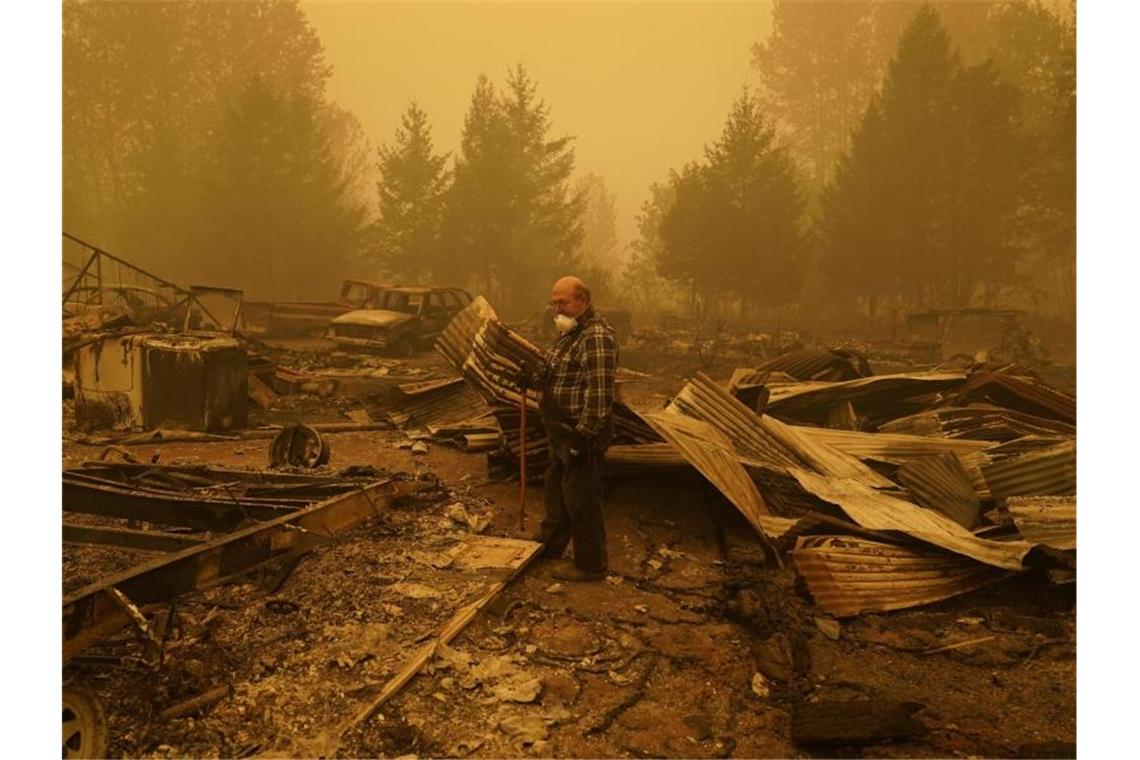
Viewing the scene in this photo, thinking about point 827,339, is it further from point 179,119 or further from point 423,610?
point 179,119

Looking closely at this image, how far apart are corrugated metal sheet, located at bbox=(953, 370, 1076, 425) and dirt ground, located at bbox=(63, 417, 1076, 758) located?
11.7 feet

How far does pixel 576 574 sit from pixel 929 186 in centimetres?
2225

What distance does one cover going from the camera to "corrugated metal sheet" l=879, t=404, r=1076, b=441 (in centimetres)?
663

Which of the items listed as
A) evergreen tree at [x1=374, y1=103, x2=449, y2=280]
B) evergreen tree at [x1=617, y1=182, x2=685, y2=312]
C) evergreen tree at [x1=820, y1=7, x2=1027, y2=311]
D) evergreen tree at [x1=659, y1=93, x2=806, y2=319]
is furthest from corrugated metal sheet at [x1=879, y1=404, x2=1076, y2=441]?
evergreen tree at [x1=617, y1=182, x2=685, y2=312]

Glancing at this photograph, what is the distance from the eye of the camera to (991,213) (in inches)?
797

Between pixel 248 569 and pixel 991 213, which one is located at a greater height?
pixel 991 213

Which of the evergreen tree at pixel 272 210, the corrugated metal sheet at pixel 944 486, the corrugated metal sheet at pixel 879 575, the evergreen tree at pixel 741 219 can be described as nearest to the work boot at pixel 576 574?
the corrugated metal sheet at pixel 879 575

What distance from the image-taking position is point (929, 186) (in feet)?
73.4

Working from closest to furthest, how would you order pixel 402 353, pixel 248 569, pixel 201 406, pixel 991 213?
pixel 248 569, pixel 201 406, pixel 402 353, pixel 991 213

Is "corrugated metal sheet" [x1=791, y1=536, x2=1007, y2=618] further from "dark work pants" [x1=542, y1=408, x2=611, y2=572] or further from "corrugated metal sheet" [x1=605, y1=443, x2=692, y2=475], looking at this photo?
"corrugated metal sheet" [x1=605, y1=443, x2=692, y2=475]

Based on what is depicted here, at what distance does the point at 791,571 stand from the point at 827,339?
1767 centimetres

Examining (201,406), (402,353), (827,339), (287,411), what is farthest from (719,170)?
(201,406)

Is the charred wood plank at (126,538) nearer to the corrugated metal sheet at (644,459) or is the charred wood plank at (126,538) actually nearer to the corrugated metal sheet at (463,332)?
the corrugated metal sheet at (463,332)

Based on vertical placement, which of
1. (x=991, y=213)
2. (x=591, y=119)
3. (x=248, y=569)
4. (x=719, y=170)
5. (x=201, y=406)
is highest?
(x=591, y=119)
